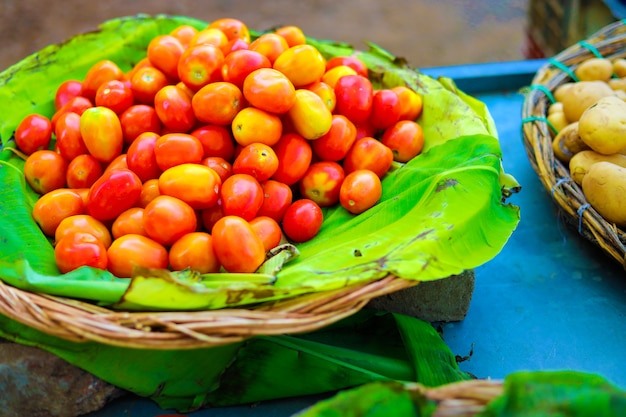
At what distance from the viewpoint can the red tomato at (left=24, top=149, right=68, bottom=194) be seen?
1412 mm

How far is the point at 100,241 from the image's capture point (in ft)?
3.95

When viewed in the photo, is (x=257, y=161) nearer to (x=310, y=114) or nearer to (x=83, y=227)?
(x=310, y=114)

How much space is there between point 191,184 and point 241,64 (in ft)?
1.06

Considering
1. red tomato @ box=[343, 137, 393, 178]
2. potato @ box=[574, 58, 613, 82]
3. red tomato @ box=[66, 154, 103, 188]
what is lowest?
potato @ box=[574, 58, 613, 82]

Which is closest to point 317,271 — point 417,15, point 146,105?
point 146,105

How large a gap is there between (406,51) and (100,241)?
9.36 feet

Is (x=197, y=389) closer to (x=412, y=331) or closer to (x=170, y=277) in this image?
(x=170, y=277)

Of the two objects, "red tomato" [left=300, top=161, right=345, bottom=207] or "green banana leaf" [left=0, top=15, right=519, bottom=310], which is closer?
"green banana leaf" [left=0, top=15, right=519, bottom=310]

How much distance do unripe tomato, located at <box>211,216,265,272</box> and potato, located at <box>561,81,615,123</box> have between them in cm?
105

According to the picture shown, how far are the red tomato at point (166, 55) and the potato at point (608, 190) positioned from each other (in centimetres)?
107

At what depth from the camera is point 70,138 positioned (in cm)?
141

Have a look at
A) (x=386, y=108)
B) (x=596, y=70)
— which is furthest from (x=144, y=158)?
(x=596, y=70)

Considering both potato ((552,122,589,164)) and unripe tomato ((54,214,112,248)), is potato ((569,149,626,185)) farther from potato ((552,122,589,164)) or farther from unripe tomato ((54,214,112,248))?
unripe tomato ((54,214,112,248))

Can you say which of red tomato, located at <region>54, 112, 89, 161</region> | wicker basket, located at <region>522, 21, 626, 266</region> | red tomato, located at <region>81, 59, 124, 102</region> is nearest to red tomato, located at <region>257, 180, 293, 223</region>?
red tomato, located at <region>54, 112, 89, 161</region>
